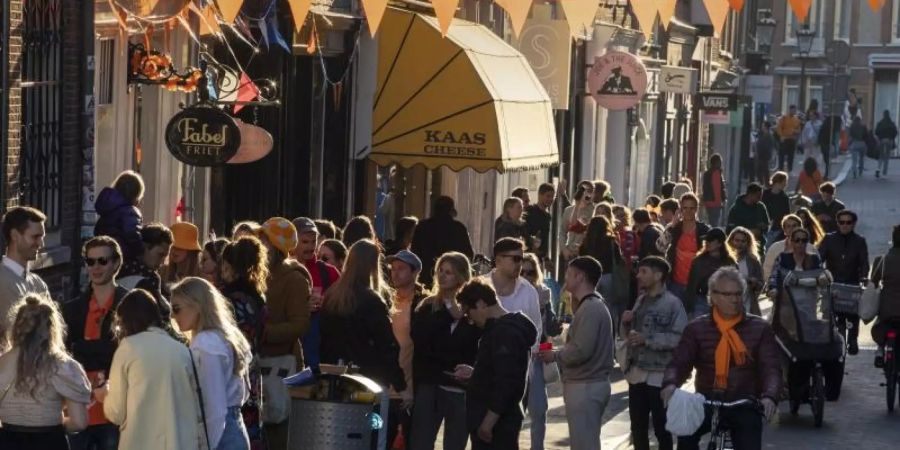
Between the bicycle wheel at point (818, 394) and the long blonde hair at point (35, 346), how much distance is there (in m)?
9.34

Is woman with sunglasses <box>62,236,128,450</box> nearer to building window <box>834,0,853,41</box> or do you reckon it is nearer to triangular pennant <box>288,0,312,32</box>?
triangular pennant <box>288,0,312,32</box>

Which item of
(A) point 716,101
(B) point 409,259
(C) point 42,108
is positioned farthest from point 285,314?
(A) point 716,101

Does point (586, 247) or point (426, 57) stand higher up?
point (426, 57)

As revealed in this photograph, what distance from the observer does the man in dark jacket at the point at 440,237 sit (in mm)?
20078

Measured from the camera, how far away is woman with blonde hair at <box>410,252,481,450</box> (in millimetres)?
12984

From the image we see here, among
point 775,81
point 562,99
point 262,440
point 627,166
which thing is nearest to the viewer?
point 262,440

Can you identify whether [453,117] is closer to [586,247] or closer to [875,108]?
[586,247]

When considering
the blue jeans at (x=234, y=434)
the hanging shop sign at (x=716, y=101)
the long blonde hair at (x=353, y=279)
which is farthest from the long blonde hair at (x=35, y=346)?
the hanging shop sign at (x=716, y=101)

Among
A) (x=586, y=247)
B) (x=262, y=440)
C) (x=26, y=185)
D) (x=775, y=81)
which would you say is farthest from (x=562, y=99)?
(x=775, y=81)

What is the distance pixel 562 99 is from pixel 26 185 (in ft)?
50.7

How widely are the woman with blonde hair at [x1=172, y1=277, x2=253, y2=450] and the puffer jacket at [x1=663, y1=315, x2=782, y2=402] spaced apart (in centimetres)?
316

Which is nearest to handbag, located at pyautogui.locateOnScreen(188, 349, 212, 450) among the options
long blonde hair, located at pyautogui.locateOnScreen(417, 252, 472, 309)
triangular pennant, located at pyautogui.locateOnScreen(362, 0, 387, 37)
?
long blonde hair, located at pyautogui.locateOnScreen(417, 252, 472, 309)

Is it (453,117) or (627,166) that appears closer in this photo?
(453,117)

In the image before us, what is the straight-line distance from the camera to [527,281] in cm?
1502
